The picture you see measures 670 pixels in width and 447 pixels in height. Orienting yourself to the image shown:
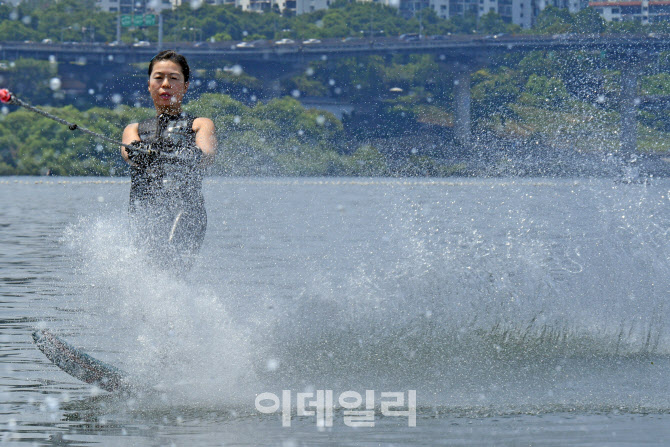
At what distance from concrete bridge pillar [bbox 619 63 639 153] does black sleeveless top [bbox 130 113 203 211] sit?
74977mm

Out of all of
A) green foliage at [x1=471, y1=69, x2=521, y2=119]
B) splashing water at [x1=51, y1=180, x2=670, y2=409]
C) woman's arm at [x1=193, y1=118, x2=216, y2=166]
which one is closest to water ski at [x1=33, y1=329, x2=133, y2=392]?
splashing water at [x1=51, y1=180, x2=670, y2=409]

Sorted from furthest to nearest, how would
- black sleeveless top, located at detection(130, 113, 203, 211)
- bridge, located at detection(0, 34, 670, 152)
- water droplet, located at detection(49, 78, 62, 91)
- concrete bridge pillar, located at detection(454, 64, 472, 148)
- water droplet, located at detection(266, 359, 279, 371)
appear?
water droplet, located at detection(49, 78, 62, 91) → bridge, located at detection(0, 34, 670, 152) → concrete bridge pillar, located at detection(454, 64, 472, 148) → water droplet, located at detection(266, 359, 279, 371) → black sleeveless top, located at detection(130, 113, 203, 211)

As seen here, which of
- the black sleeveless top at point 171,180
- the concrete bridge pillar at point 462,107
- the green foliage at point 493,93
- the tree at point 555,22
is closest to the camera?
the black sleeveless top at point 171,180

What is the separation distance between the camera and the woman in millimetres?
8273

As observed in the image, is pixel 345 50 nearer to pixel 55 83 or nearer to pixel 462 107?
pixel 462 107

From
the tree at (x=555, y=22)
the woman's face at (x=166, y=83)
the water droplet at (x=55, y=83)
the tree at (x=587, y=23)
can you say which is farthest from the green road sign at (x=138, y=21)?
the woman's face at (x=166, y=83)

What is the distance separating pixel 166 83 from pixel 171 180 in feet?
2.52

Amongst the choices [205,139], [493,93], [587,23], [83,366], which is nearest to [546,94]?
[493,93]

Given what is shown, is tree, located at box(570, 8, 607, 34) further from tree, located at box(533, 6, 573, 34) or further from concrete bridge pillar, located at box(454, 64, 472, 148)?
concrete bridge pillar, located at box(454, 64, 472, 148)

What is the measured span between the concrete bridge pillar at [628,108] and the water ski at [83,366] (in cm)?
7517

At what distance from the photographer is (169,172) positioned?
8.28 m

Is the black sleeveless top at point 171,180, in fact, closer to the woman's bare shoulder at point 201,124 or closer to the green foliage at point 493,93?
the woman's bare shoulder at point 201,124

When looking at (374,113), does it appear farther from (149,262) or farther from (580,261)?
(149,262)

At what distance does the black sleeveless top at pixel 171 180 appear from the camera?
325 inches
